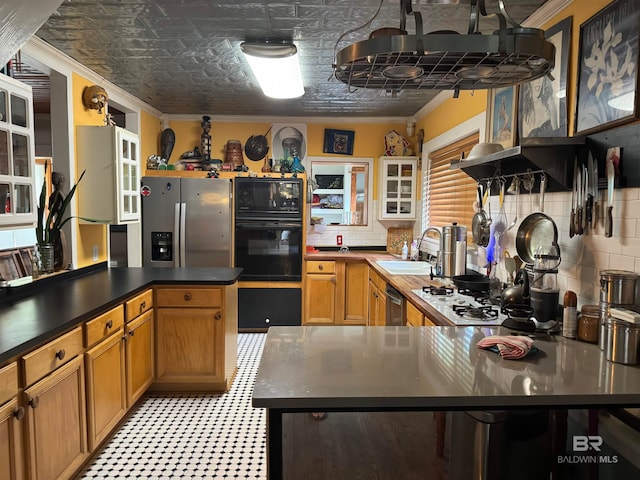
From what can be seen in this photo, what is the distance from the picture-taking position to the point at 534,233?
2.31m

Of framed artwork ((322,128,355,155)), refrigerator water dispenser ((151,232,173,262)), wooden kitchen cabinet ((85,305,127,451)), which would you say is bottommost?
wooden kitchen cabinet ((85,305,127,451))

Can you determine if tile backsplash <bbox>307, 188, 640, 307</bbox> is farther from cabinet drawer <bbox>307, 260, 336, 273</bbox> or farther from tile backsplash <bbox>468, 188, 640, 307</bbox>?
cabinet drawer <bbox>307, 260, 336, 273</bbox>

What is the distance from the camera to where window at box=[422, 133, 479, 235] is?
11.7 ft

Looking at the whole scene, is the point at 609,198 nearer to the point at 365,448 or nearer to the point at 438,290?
the point at 438,290

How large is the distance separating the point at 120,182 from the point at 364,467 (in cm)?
291

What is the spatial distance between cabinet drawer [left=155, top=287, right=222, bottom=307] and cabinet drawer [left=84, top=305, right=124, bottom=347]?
0.48 metres

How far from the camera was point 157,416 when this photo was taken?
289 centimetres

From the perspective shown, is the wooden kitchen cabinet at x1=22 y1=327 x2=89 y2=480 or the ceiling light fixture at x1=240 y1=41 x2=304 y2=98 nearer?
the wooden kitchen cabinet at x1=22 y1=327 x2=89 y2=480

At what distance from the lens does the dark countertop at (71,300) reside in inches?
69.6

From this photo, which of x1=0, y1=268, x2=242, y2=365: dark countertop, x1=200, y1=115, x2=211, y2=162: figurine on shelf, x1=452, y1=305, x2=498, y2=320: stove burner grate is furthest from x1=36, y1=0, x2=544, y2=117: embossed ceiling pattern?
x1=0, y1=268, x2=242, y2=365: dark countertop

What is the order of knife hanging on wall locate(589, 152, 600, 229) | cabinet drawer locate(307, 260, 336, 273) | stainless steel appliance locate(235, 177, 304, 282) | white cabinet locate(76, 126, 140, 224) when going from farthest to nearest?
cabinet drawer locate(307, 260, 336, 273), stainless steel appliance locate(235, 177, 304, 282), white cabinet locate(76, 126, 140, 224), knife hanging on wall locate(589, 152, 600, 229)

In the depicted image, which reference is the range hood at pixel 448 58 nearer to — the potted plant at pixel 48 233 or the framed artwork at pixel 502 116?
the framed artwork at pixel 502 116

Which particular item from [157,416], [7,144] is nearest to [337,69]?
[7,144]

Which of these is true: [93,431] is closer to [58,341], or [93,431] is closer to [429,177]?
[58,341]
